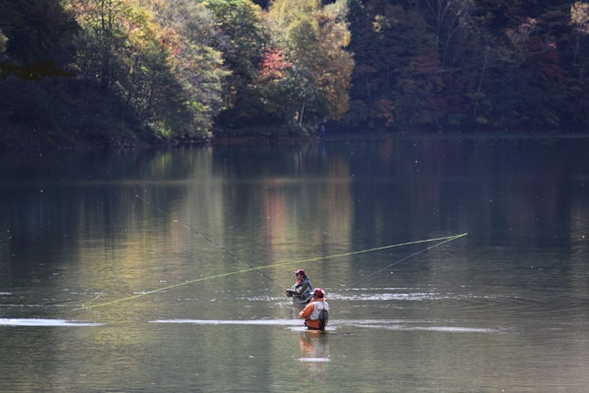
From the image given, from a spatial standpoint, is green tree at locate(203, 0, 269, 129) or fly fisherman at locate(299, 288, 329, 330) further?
green tree at locate(203, 0, 269, 129)

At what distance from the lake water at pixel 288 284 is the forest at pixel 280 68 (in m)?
24.5

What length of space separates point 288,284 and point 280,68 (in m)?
75.9

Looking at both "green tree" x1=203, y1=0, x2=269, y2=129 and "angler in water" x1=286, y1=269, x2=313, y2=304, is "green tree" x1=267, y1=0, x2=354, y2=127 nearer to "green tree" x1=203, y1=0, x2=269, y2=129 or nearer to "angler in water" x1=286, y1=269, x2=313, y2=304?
"green tree" x1=203, y1=0, x2=269, y2=129

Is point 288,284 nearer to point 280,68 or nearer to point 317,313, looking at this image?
point 317,313

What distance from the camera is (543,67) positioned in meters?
126

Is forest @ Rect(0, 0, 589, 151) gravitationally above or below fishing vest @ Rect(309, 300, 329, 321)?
above

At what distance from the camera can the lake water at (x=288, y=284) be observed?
18.8 m

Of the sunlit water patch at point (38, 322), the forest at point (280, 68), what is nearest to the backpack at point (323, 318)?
the sunlit water patch at point (38, 322)

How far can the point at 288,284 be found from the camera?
26984mm

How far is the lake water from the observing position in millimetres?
18750

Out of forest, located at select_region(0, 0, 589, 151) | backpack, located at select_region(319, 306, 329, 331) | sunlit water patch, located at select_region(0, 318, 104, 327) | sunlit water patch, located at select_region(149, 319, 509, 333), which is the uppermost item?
forest, located at select_region(0, 0, 589, 151)

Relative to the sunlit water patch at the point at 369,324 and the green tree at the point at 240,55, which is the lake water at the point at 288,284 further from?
the green tree at the point at 240,55

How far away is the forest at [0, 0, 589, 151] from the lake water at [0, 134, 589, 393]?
2455 centimetres

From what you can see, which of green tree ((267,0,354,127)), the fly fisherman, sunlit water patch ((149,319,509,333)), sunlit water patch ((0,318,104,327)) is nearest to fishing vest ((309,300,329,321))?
the fly fisherman
